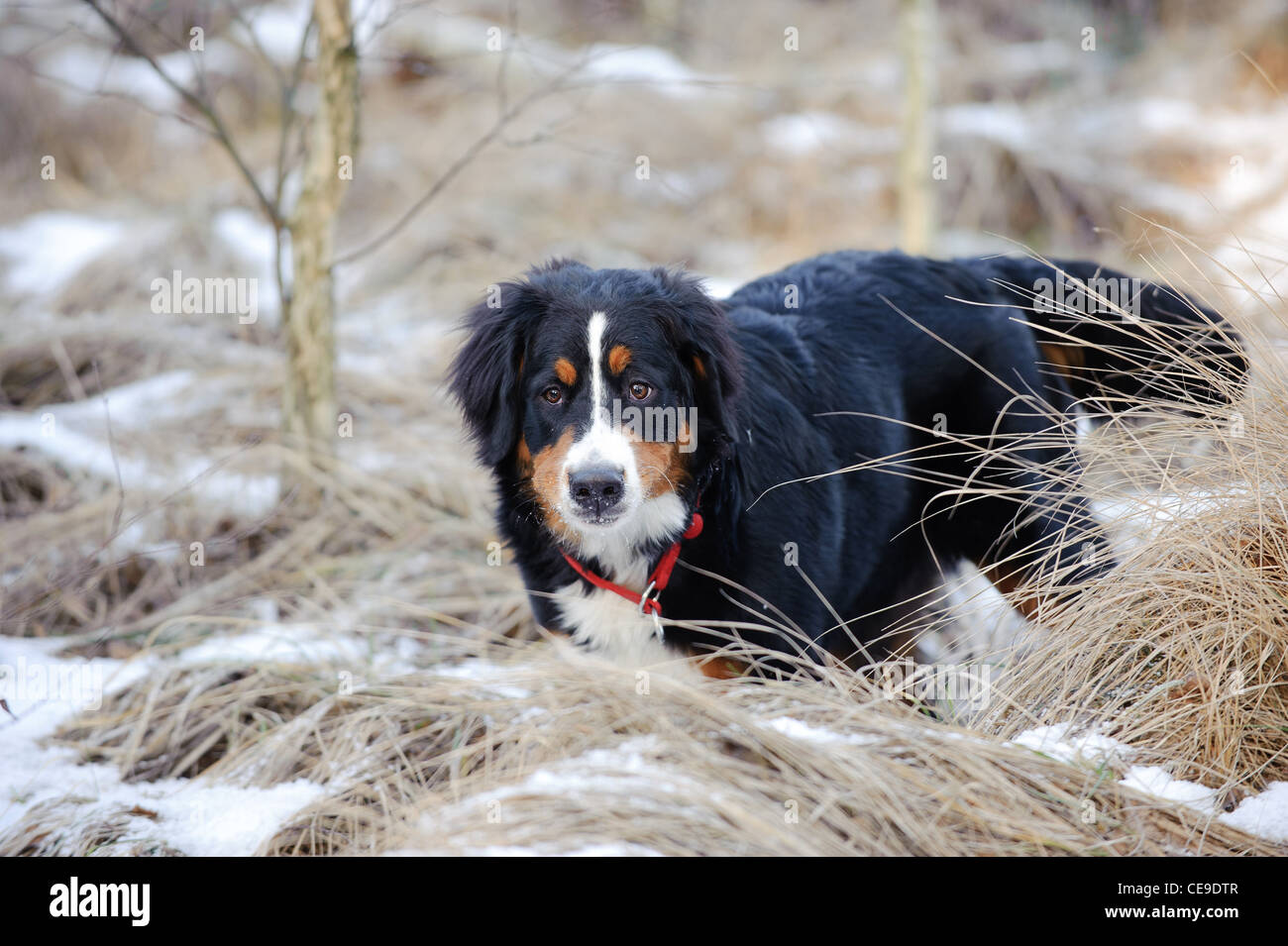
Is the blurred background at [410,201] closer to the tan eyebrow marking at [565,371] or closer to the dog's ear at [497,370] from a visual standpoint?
the dog's ear at [497,370]

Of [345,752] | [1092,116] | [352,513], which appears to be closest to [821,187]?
[1092,116]

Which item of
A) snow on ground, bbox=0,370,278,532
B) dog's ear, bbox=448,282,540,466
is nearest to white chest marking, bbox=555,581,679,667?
dog's ear, bbox=448,282,540,466

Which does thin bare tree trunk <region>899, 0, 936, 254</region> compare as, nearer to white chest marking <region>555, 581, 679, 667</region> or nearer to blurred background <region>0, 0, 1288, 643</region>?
blurred background <region>0, 0, 1288, 643</region>

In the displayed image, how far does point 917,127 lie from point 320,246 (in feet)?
15.9

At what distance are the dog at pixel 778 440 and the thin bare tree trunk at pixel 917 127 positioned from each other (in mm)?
3965

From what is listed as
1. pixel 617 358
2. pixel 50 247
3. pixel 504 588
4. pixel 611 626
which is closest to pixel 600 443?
pixel 617 358

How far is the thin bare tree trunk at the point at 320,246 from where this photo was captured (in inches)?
165

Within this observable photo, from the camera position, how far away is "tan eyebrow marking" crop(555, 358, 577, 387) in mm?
2930

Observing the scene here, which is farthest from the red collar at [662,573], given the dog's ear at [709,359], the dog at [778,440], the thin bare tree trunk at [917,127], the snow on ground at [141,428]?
the thin bare tree trunk at [917,127]

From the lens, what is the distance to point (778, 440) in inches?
122

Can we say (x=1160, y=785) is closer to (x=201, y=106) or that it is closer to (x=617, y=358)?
(x=617, y=358)

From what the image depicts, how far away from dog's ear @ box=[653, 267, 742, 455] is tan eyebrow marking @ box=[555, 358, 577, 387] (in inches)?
13.0
